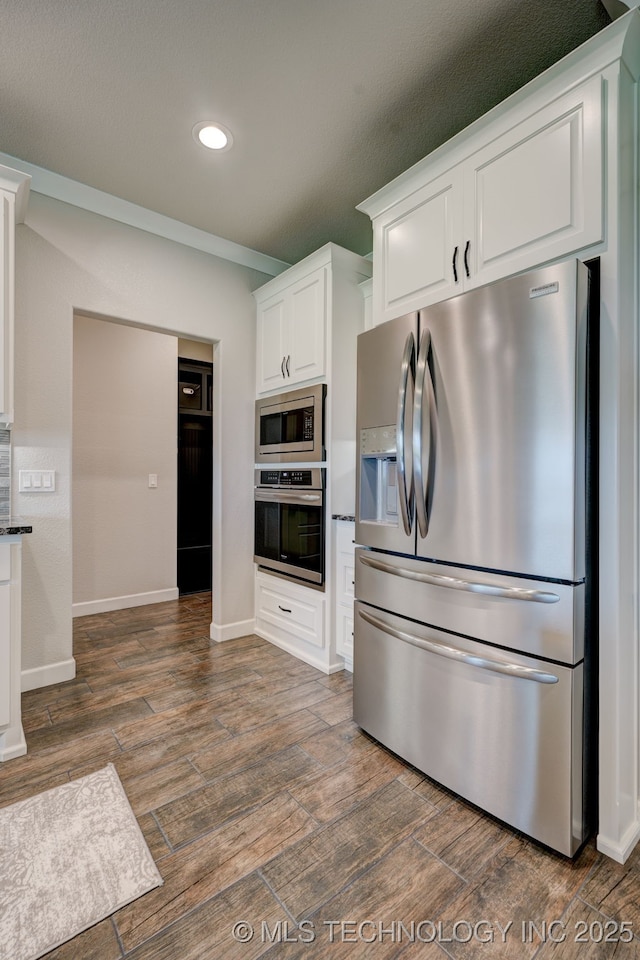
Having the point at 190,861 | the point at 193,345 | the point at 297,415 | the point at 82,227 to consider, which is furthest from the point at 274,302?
the point at 190,861

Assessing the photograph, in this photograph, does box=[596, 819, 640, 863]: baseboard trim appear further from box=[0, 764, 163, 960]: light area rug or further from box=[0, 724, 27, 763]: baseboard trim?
box=[0, 724, 27, 763]: baseboard trim

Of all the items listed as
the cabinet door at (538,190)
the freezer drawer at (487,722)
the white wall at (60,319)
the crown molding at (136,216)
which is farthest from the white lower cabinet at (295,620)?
the crown molding at (136,216)

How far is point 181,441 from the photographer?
471 cm

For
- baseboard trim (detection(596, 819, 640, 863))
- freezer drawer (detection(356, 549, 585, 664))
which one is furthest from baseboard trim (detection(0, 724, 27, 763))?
baseboard trim (detection(596, 819, 640, 863))

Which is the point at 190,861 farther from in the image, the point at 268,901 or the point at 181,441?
the point at 181,441

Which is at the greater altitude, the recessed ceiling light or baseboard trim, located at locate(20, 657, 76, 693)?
the recessed ceiling light

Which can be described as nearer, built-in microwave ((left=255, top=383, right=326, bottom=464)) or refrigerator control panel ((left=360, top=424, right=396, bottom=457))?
refrigerator control panel ((left=360, top=424, right=396, bottom=457))

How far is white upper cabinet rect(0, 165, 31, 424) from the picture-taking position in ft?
6.97

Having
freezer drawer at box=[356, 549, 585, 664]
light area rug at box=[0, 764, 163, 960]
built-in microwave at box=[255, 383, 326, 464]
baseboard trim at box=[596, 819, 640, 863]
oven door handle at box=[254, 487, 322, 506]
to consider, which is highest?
built-in microwave at box=[255, 383, 326, 464]

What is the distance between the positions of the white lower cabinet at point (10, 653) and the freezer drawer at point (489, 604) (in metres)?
1.55

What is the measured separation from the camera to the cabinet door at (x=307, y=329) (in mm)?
2885

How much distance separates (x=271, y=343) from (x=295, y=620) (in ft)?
6.41

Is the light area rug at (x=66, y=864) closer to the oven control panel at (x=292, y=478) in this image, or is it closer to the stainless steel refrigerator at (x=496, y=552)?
the stainless steel refrigerator at (x=496, y=552)

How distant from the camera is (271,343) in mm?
3359
